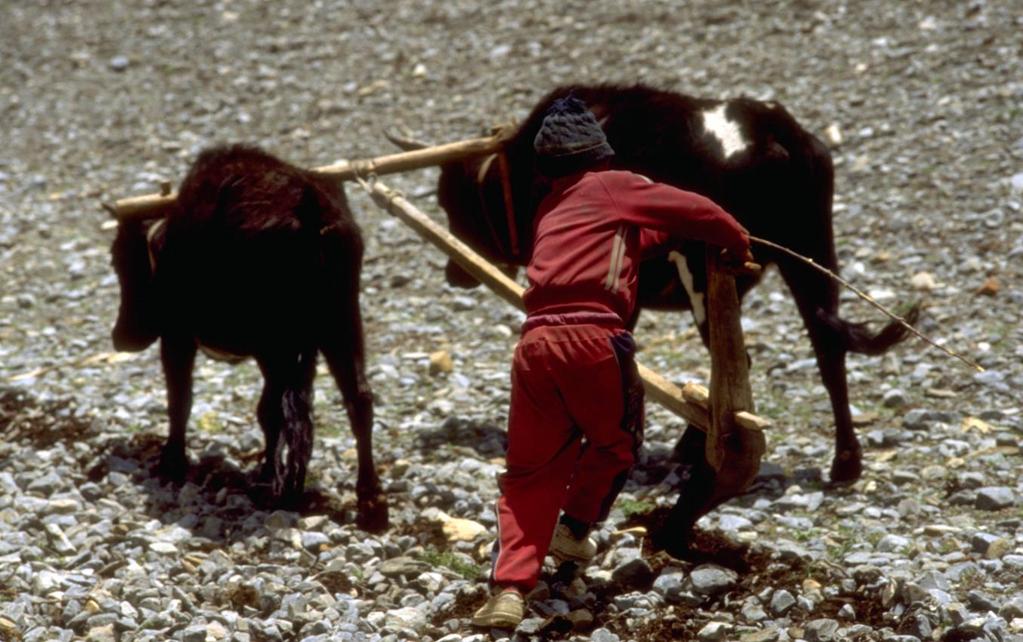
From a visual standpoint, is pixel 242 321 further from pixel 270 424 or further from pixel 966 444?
pixel 966 444

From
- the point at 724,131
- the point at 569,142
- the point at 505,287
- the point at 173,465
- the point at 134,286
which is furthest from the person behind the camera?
the point at 134,286

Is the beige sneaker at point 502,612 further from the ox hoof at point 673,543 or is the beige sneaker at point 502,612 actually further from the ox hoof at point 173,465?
the ox hoof at point 173,465

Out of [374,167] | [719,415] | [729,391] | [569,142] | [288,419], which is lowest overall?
[288,419]

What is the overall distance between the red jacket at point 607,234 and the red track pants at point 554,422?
128mm

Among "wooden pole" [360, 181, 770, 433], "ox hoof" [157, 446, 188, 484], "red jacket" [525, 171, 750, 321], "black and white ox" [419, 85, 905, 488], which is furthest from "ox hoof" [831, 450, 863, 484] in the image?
"ox hoof" [157, 446, 188, 484]

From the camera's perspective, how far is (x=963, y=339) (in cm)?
963

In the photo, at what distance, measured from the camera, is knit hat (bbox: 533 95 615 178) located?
586cm

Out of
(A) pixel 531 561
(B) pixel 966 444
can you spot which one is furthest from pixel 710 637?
(B) pixel 966 444

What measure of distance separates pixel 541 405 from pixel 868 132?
887 centimetres

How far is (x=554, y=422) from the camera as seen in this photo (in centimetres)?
578

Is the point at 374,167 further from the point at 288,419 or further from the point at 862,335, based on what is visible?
the point at 862,335

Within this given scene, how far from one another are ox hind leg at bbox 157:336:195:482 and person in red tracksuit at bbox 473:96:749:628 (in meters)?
3.21

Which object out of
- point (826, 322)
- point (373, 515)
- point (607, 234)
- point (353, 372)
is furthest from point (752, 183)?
point (373, 515)

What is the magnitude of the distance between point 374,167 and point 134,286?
1.80 metres
